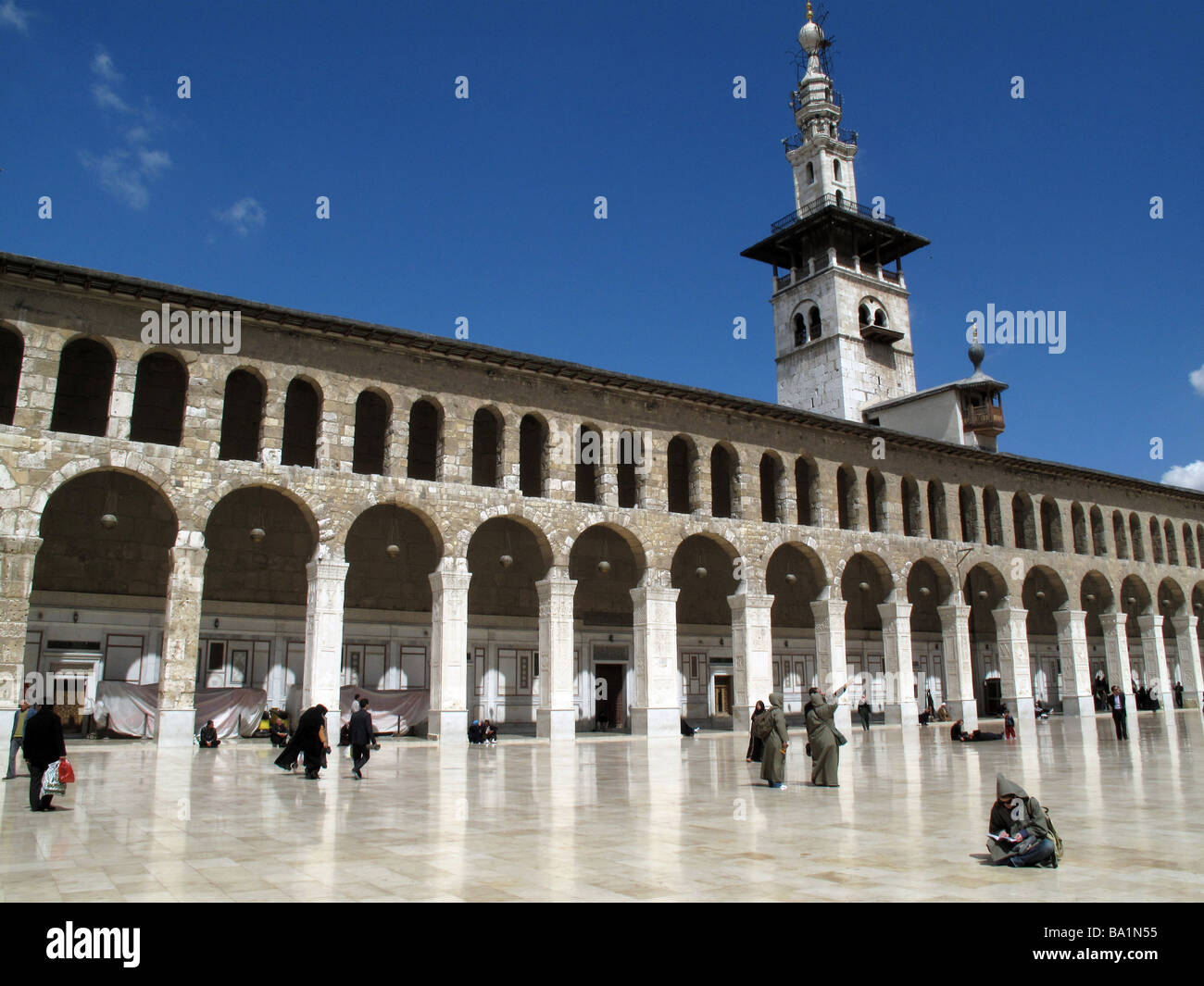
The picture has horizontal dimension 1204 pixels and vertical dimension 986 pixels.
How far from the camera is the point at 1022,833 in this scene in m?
7.05

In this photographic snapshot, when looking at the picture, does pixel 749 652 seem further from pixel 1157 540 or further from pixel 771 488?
pixel 1157 540

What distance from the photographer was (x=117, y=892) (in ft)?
20.5

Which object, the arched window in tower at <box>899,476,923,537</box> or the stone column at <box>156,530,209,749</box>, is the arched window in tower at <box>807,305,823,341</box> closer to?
the arched window in tower at <box>899,476,923,537</box>

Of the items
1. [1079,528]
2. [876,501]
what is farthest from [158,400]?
[1079,528]

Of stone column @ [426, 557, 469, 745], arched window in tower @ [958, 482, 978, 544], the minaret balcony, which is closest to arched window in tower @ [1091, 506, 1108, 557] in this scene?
the minaret balcony

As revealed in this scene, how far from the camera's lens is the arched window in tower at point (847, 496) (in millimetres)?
31189

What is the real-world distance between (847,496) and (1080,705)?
1374cm

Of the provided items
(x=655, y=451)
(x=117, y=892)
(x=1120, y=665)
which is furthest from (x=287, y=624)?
(x=1120, y=665)

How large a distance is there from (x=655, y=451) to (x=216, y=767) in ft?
49.5

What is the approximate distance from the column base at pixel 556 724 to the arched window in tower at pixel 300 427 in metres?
9.42

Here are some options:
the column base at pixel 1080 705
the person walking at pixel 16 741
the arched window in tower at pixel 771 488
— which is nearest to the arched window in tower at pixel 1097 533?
the column base at pixel 1080 705

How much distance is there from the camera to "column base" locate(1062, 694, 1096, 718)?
119ft

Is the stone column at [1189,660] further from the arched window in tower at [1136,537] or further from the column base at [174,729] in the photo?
the column base at [174,729]
